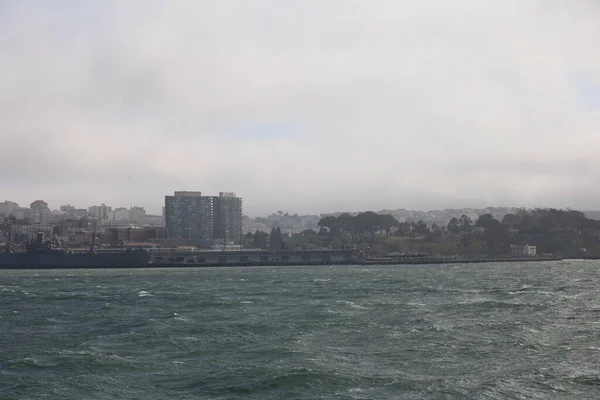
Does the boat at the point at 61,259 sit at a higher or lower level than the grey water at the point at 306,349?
higher

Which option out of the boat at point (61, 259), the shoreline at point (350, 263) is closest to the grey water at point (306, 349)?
the boat at point (61, 259)

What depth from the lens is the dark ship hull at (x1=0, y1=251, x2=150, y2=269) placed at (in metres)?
148

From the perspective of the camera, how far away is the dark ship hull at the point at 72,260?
148 metres

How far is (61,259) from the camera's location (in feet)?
496

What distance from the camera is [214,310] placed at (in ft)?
165

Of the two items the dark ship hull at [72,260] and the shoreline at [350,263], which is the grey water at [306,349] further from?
the shoreline at [350,263]

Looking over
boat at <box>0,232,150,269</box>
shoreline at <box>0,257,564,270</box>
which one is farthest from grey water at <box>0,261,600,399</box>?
shoreline at <box>0,257,564,270</box>

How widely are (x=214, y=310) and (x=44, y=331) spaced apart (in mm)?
12603

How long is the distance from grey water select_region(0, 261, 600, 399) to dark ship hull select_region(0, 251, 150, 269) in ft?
314

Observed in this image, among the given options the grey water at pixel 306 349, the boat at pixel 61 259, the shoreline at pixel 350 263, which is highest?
the boat at pixel 61 259

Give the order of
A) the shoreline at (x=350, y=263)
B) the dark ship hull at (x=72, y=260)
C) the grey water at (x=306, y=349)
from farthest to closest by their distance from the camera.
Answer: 1. the shoreline at (x=350, y=263)
2. the dark ship hull at (x=72, y=260)
3. the grey water at (x=306, y=349)

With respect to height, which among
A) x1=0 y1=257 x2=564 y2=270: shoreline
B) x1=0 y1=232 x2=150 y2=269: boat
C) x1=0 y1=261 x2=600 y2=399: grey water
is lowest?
x1=0 y1=261 x2=600 y2=399: grey water

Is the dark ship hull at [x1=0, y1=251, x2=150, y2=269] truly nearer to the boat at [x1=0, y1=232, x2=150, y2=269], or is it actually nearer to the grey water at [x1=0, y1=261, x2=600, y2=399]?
the boat at [x1=0, y1=232, x2=150, y2=269]

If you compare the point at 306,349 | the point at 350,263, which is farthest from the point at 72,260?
the point at 306,349
